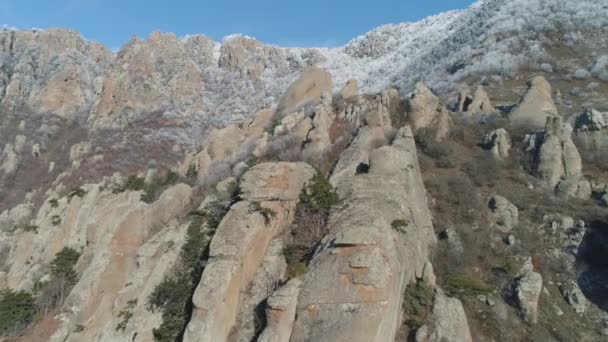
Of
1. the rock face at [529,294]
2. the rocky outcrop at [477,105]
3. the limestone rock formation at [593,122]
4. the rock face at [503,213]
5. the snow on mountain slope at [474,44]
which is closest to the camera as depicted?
the rock face at [529,294]

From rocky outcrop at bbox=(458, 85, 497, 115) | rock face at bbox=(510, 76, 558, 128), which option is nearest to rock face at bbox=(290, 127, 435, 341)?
rock face at bbox=(510, 76, 558, 128)

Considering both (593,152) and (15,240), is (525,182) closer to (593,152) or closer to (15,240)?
(593,152)

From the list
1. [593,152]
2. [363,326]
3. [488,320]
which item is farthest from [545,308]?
[593,152]

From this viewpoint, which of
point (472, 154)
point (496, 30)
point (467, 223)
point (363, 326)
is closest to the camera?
point (363, 326)

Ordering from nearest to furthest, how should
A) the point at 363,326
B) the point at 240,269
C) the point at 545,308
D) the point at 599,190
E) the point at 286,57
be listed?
the point at 363,326 → the point at 240,269 → the point at 545,308 → the point at 599,190 → the point at 286,57

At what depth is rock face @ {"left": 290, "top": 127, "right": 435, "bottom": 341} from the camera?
12430 millimetres

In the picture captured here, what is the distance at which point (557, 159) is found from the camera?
83.7 ft

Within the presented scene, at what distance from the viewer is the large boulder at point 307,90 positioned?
37037 millimetres

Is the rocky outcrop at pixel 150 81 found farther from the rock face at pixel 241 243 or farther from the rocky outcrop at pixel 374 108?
the rock face at pixel 241 243

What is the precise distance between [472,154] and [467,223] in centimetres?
722

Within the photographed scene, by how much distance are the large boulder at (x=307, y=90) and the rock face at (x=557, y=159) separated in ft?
50.9

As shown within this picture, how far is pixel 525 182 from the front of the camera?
25.1 m

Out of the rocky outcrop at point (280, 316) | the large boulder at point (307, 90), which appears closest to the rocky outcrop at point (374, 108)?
the large boulder at point (307, 90)

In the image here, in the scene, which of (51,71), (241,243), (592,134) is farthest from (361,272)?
(51,71)
